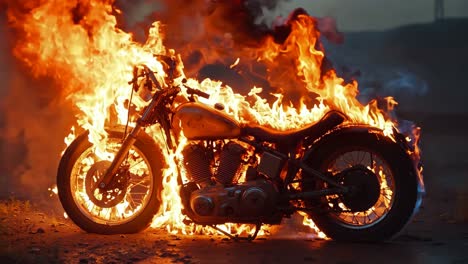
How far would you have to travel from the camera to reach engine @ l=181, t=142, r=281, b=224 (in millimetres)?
8086

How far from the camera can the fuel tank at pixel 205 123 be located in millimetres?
8211

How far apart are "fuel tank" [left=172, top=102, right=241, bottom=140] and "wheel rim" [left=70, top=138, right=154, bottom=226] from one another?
77 centimetres

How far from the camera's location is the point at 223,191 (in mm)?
8141

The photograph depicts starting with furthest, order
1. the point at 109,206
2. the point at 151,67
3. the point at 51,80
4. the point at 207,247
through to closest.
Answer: the point at 51,80
the point at 151,67
the point at 109,206
the point at 207,247

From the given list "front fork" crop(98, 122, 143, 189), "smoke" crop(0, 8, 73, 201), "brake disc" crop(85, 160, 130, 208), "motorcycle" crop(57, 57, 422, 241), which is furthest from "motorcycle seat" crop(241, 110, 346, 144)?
"smoke" crop(0, 8, 73, 201)

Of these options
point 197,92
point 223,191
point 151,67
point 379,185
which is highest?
point 151,67

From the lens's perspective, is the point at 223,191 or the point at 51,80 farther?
the point at 51,80

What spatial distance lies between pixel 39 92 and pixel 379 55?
2659cm

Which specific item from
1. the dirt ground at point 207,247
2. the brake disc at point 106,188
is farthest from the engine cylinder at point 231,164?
the brake disc at point 106,188

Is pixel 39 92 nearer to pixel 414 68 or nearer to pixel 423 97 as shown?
pixel 423 97

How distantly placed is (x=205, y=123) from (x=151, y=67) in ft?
3.68

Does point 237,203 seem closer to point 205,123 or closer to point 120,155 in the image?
point 205,123

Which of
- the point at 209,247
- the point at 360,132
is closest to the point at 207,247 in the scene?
the point at 209,247

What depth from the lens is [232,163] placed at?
8.25 metres
